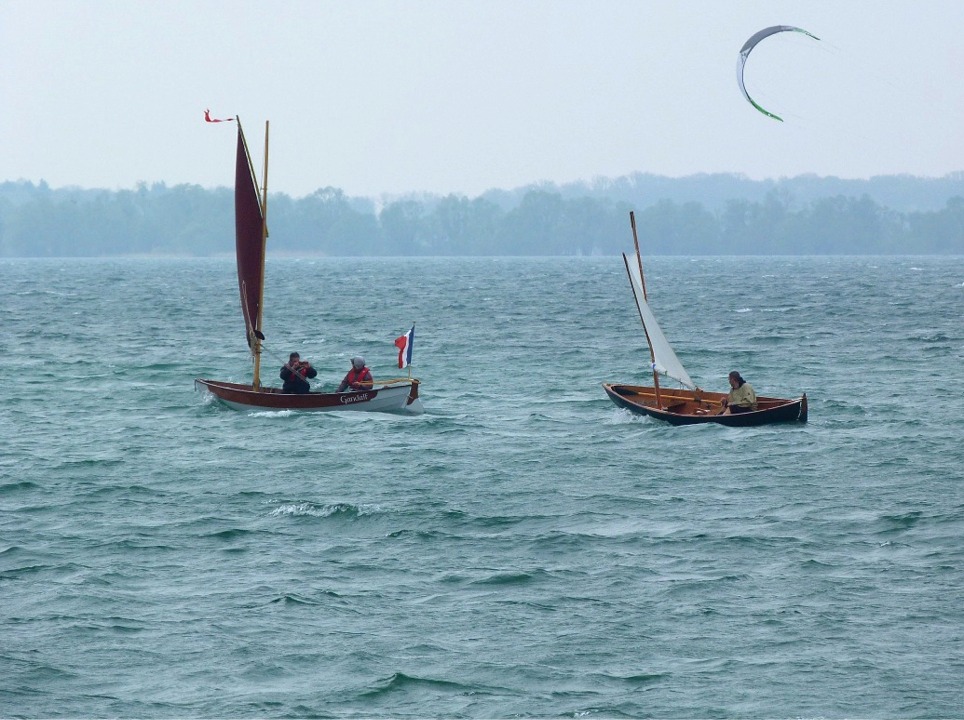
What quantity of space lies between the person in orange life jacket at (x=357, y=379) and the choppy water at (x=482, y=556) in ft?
2.53

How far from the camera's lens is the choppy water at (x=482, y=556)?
16.4m

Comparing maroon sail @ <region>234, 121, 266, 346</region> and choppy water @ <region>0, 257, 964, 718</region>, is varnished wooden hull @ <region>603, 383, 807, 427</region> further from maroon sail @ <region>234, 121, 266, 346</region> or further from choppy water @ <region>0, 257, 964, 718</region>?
maroon sail @ <region>234, 121, 266, 346</region>

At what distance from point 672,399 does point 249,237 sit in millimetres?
11170

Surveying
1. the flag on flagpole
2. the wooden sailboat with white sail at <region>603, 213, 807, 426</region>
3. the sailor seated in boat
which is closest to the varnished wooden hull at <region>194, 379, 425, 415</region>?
the flag on flagpole

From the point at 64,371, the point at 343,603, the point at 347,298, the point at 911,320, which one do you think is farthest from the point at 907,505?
the point at 347,298

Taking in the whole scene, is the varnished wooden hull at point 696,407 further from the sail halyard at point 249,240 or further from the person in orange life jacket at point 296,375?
the sail halyard at point 249,240

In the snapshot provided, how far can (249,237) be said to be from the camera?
3519 cm

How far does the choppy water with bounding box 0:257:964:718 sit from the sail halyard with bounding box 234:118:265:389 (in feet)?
8.31

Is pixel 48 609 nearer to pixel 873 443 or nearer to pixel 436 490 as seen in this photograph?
pixel 436 490

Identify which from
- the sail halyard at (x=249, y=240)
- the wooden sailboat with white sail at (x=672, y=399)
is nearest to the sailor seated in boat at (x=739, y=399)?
the wooden sailboat with white sail at (x=672, y=399)

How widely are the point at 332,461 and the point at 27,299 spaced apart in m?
81.3

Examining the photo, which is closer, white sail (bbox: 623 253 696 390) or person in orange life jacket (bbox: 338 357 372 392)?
white sail (bbox: 623 253 696 390)

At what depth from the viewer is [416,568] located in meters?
20.9

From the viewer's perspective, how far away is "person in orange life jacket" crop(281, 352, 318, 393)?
35.7m
